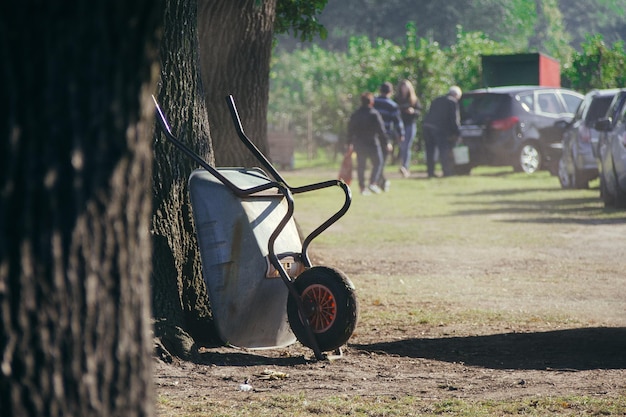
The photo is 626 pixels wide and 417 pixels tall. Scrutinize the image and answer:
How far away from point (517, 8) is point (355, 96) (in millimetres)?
43498

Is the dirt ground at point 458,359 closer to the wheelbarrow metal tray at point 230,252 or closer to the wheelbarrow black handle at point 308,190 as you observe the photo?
the wheelbarrow metal tray at point 230,252

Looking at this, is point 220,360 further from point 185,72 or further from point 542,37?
point 542,37

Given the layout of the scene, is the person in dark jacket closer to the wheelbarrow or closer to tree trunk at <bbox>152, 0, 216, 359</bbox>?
tree trunk at <bbox>152, 0, 216, 359</bbox>

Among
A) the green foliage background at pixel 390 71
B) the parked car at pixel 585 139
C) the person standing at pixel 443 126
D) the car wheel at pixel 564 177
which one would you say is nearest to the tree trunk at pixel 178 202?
the green foliage background at pixel 390 71

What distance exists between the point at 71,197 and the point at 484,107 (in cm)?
2565

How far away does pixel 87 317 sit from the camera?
2.89m

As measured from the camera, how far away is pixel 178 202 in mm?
7230

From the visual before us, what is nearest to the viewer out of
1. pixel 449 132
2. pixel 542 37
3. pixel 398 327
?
pixel 398 327

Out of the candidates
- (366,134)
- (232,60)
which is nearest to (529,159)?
(366,134)

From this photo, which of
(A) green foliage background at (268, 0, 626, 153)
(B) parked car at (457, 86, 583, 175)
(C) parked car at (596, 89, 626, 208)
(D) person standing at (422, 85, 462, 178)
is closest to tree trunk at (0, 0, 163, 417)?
(A) green foliage background at (268, 0, 626, 153)

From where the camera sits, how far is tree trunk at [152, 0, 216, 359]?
7098 millimetres

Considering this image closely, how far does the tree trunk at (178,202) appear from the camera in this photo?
7.10 meters

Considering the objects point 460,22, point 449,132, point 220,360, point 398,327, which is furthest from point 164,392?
point 460,22

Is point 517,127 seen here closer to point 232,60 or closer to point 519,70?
point 519,70
